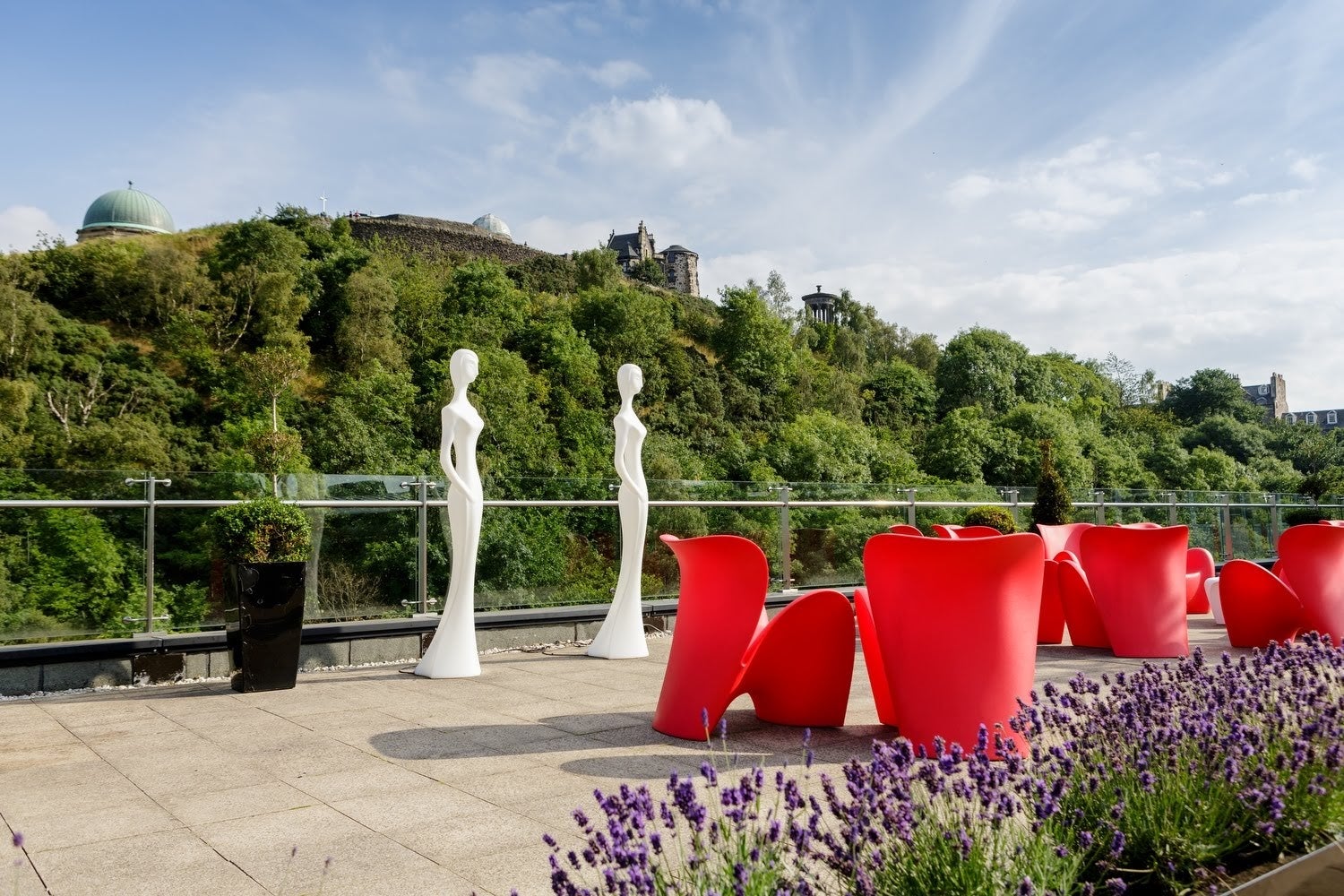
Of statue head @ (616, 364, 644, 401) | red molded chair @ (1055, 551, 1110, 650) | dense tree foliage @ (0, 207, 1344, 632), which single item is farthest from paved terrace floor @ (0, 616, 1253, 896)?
dense tree foliage @ (0, 207, 1344, 632)

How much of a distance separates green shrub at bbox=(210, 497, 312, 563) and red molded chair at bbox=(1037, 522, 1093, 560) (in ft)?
20.7

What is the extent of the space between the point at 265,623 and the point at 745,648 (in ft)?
10.8

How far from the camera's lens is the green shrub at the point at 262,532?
20.6ft

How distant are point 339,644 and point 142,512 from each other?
163 cm

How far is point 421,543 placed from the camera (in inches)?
311

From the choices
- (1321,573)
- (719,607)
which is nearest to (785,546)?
(1321,573)

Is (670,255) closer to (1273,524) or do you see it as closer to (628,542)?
(1273,524)

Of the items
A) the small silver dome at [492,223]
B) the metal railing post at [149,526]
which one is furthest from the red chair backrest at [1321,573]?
the small silver dome at [492,223]

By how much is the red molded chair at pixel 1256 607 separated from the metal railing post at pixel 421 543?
615cm

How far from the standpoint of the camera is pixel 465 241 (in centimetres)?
4678

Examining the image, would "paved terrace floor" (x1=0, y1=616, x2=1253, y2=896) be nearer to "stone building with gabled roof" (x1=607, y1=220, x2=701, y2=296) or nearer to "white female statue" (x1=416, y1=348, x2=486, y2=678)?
"white female statue" (x1=416, y1=348, x2=486, y2=678)

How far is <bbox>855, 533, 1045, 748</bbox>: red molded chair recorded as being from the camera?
3.97 meters

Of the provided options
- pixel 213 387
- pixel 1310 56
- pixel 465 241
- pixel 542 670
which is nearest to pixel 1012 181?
pixel 1310 56

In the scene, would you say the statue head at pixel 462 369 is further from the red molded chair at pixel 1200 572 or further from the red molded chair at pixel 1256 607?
the red molded chair at pixel 1200 572
